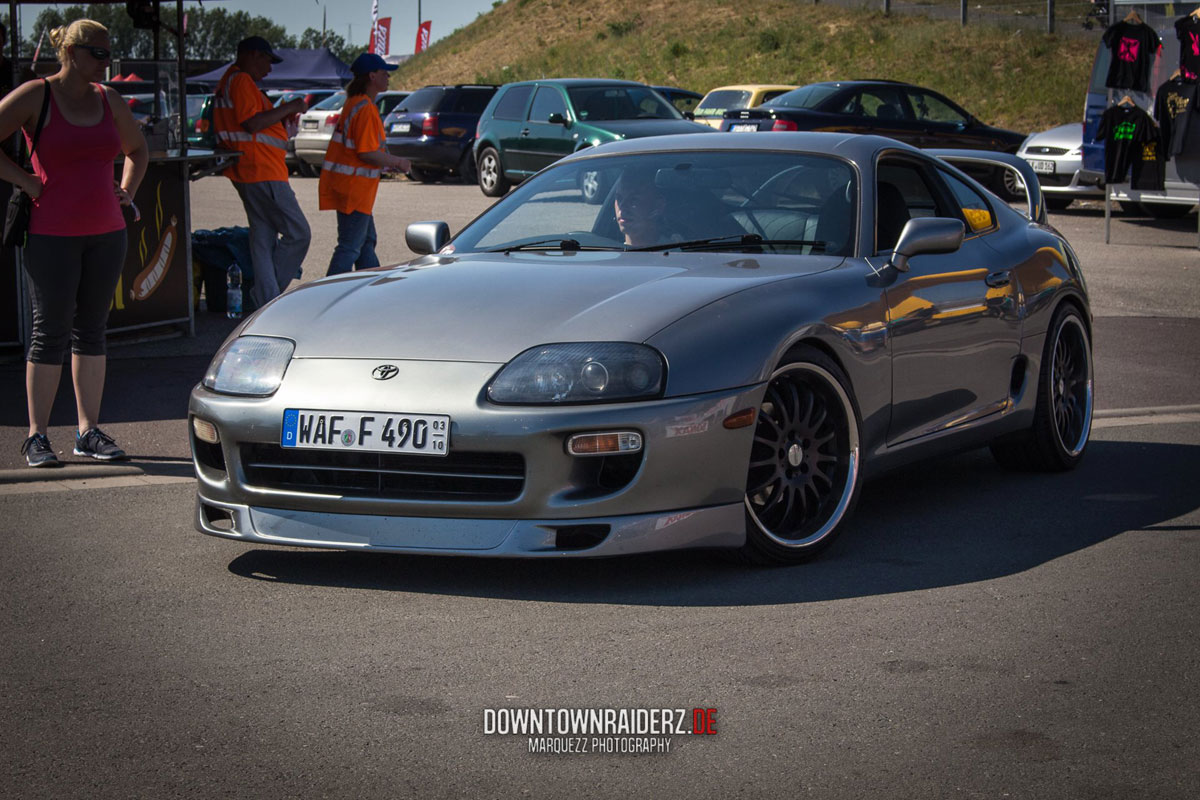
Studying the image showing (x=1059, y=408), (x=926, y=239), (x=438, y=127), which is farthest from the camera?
(x=438, y=127)

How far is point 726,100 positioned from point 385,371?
931 inches

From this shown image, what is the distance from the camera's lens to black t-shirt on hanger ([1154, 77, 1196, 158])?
1638cm

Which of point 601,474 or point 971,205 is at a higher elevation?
point 971,205

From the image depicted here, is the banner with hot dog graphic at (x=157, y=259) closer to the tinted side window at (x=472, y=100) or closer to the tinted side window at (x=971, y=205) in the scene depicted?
the tinted side window at (x=971, y=205)

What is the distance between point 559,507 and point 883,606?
0.95m

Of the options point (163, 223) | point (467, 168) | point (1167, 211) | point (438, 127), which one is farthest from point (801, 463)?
point (467, 168)

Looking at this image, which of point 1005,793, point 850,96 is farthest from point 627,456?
point 850,96

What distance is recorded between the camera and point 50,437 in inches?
285

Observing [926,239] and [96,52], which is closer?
[926,239]

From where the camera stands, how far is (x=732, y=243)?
18.3 ft

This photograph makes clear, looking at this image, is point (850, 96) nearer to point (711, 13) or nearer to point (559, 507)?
point (559, 507)

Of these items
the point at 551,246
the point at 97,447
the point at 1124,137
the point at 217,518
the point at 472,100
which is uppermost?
the point at 472,100

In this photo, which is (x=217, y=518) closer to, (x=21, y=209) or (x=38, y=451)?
(x=38, y=451)

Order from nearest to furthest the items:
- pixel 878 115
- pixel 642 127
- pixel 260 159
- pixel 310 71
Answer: pixel 260 159
pixel 642 127
pixel 878 115
pixel 310 71
